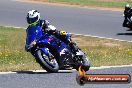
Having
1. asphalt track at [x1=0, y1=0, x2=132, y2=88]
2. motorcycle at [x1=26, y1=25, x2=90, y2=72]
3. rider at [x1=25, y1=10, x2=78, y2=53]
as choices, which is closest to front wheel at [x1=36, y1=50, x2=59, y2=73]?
motorcycle at [x1=26, y1=25, x2=90, y2=72]

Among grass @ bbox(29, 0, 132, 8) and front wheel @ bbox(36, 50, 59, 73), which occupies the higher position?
front wheel @ bbox(36, 50, 59, 73)

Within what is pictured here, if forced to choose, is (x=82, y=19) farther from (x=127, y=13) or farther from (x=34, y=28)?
(x=34, y=28)

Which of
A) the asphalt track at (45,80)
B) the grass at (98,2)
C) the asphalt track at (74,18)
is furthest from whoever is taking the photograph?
the grass at (98,2)

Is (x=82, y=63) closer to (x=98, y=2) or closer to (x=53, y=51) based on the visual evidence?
(x=53, y=51)

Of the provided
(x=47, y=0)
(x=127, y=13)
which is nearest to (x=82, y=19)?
(x=127, y=13)

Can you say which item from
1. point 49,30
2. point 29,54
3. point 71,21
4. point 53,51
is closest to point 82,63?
point 53,51

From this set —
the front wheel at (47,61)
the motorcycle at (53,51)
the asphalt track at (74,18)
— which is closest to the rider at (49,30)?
the motorcycle at (53,51)

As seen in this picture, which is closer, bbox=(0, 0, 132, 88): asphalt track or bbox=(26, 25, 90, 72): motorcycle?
bbox=(0, 0, 132, 88): asphalt track

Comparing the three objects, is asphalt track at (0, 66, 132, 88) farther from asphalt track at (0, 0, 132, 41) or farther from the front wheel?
asphalt track at (0, 0, 132, 41)

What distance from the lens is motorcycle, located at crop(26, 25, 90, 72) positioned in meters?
13.8

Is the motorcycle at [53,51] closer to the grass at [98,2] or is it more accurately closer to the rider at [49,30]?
the rider at [49,30]

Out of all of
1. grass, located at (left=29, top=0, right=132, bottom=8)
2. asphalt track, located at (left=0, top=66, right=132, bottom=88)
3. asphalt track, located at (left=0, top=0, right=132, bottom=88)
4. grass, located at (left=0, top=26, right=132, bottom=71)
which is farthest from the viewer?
grass, located at (left=29, top=0, right=132, bottom=8)

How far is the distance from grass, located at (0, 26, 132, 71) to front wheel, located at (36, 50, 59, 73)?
2.01 ft

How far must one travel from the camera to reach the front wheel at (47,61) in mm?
13570
